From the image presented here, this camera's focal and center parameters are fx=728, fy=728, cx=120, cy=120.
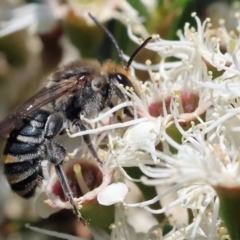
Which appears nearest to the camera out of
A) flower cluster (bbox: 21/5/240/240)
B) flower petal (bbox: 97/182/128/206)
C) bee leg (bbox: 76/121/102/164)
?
flower cluster (bbox: 21/5/240/240)

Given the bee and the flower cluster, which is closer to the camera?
the flower cluster

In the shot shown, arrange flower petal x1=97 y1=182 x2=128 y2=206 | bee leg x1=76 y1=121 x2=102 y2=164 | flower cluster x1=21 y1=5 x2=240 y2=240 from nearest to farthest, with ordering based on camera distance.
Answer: flower cluster x1=21 y1=5 x2=240 y2=240, flower petal x1=97 y1=182 x2=128 y2=206, bee leg x1=76 y1=121 x2=102 y2=164

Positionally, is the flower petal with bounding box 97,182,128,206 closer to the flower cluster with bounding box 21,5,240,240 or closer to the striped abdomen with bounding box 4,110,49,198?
the flower cluster with bounding box 21,5,240,240

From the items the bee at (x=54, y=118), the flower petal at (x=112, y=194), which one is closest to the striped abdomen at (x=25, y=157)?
the bee at (x=54, y=118)

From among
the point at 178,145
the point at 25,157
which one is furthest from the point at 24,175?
the point at 178,145

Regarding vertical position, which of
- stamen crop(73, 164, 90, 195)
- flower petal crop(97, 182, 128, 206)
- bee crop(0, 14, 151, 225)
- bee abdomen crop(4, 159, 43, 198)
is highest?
bee crop(0, 14, 151, 225)

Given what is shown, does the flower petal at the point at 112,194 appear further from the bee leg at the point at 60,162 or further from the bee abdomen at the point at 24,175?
the bee abdomen at the point at 24,175

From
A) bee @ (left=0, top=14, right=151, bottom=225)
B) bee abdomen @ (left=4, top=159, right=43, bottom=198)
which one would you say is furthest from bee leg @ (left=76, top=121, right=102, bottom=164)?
bee abdomen @ (left=4, top=159, right=43, bottom=198)

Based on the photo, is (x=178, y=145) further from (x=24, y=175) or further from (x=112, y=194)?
(x=24, y=175)
